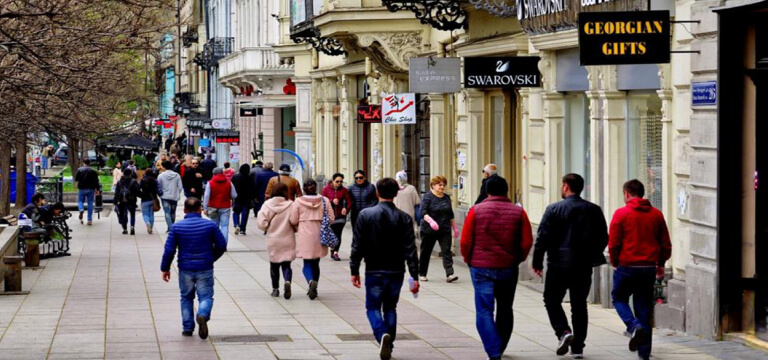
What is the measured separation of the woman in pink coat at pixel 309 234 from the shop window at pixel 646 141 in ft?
12.1

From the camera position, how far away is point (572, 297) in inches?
521

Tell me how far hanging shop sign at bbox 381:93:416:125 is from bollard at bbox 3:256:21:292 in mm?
9568

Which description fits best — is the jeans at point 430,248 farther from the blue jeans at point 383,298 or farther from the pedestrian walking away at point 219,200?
the pedestrian walking away at point 219,200

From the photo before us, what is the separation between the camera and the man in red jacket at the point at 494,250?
12836 millimetres

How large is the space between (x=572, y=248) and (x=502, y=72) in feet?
26.6

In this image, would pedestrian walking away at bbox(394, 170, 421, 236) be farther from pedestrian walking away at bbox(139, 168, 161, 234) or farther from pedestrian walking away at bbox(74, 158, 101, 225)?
pedestrian walking away at bbox(74, 158, 101, 225)

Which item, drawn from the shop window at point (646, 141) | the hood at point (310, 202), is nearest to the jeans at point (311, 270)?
the hood at point (310, 202)

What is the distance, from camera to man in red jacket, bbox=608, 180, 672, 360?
42.8 feet

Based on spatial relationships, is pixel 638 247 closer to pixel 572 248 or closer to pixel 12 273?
pixel 572 248

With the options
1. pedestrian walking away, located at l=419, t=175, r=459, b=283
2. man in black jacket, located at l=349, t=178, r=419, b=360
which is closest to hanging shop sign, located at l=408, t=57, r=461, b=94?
pedestrian walking away, located at l=419, t=175, r=459, b=283

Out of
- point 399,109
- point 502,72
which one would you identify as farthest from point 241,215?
point 502,72

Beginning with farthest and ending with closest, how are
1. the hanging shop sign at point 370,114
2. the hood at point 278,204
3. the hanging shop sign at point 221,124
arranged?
1. the hanging shop sign at point 221,124
2. the hanging shop sign at point 370,114
3. the hood at point 278,204

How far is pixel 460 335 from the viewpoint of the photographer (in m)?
15.1

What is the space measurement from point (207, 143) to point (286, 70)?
865 inches
